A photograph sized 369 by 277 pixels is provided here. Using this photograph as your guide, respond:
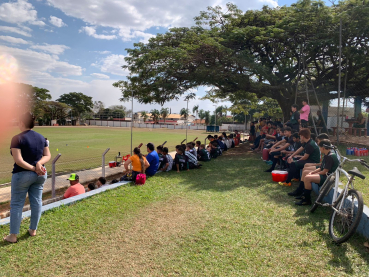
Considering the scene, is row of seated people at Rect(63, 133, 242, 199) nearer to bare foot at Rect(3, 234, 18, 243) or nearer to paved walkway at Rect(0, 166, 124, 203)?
paved walkway at Rect(0, 166, 124, 203)

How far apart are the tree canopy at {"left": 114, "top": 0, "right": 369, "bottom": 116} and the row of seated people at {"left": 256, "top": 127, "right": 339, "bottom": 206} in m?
4.24

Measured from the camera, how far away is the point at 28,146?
11.7ft

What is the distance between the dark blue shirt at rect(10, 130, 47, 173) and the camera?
3.50 meters

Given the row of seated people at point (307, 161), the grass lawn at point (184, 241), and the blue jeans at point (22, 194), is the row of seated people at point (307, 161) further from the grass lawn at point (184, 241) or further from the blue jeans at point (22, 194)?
the blue jeans at point (22, 194)

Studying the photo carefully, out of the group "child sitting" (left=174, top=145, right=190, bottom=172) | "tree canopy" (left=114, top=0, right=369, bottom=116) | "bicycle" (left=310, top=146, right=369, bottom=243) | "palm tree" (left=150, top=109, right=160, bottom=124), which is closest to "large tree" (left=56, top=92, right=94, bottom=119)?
"palm tree" (left=150, top=109, right=160, bottom=124)

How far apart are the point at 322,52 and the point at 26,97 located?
64.9m

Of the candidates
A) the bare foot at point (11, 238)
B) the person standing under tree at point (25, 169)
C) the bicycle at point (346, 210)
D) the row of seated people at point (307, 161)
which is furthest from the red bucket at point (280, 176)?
the bare foot at point (11, 238)

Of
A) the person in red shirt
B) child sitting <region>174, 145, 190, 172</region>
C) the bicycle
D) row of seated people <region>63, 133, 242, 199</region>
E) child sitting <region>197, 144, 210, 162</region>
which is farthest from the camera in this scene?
child sitting <region>197, 144, 210, 162</region>

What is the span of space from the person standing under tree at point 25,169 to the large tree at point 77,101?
80558 millimetres

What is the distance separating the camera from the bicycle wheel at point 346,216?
3320mm

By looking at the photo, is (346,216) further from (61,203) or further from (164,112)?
(164,112)

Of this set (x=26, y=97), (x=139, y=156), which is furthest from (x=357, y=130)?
(x=26, y=97)

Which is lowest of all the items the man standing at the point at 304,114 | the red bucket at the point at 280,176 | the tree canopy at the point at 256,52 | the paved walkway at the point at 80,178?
the paved walkway at the point at 80,178

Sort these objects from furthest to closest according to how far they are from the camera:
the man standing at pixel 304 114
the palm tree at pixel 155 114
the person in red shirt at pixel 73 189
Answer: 1. the palm tree at pixel 155 114
2. the man standing at pixel 304 114
3. the person in red shirt at pixel 73 189
